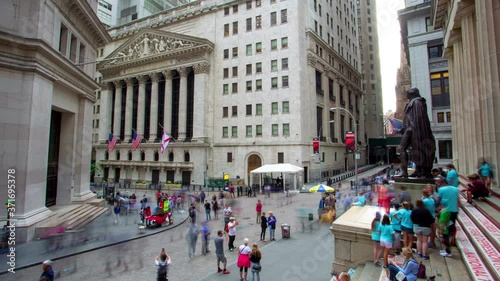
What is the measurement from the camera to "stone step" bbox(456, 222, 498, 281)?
5.39 meters

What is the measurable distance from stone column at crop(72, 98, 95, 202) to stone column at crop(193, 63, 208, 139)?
21.7 m

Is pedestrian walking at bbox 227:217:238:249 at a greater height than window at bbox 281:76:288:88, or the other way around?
window at bbox 281:76:288:88

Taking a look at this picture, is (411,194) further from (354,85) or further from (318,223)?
(354,85)

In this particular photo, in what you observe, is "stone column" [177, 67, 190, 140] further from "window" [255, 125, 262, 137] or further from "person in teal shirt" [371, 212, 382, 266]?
"person in teal shirt" [371, 212, 382, 266]

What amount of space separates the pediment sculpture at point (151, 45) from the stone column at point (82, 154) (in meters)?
26.7

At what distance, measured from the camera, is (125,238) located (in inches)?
592

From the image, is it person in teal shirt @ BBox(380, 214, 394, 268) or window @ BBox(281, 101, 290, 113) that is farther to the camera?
window @ BBox(281, 101, 290, 113)

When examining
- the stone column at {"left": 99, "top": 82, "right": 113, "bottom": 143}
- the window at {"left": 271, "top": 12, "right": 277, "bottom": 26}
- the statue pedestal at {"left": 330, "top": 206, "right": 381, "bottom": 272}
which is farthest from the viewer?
the stone column at {"left": 99, "top": 82, "right": 113, "bottom": 143}

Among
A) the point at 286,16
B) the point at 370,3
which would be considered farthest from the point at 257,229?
the point at 370,3

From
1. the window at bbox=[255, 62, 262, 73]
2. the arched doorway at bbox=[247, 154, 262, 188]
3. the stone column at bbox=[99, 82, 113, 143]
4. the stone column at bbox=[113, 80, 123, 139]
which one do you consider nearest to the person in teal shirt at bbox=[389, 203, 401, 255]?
the arched doorway at bbox=[247, 154, 262, 188]

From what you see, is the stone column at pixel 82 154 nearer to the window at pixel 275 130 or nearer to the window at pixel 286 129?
the window at pixel 275 130

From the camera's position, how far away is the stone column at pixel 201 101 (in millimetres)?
43125

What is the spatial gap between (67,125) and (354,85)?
5402cm

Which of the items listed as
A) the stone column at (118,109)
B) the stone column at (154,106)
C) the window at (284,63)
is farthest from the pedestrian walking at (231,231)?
the stone column at (118,109)
